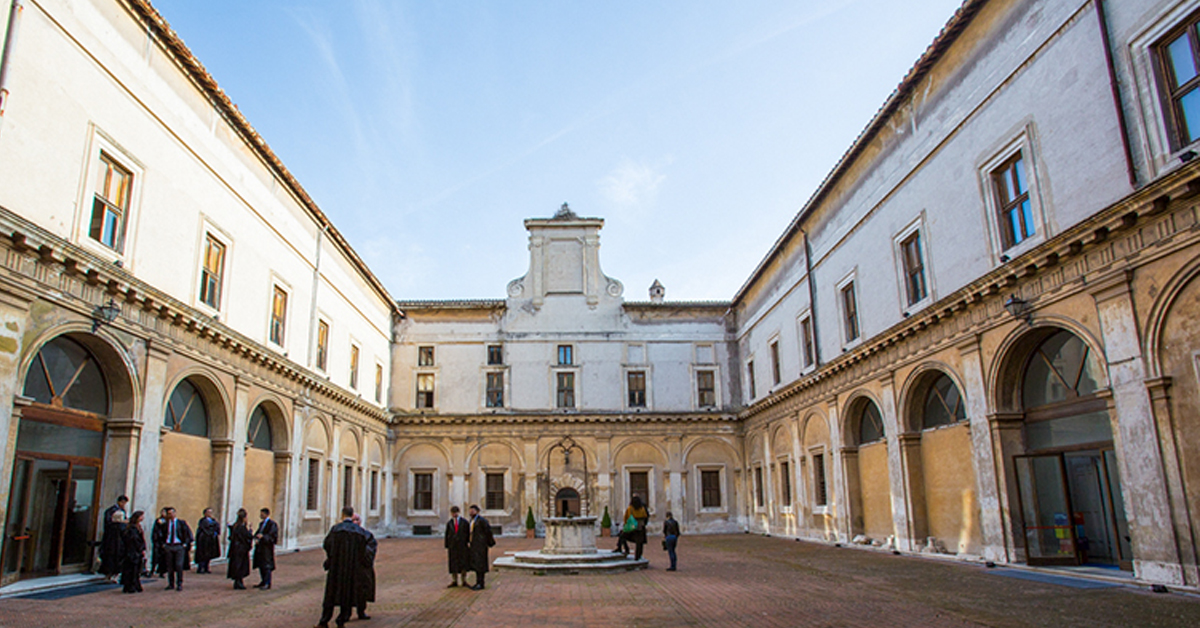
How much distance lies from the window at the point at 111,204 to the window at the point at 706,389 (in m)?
24.4

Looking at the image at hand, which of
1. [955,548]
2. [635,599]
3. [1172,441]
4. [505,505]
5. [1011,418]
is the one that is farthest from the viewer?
[505,505]

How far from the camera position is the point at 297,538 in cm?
2273

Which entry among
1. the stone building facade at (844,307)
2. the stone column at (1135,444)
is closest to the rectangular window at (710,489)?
the stone building facade at (844,307)

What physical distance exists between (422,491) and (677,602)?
79.0ft

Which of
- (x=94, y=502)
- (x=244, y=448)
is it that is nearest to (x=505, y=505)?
(x=244, y=448)

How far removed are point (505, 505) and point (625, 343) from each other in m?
8.79

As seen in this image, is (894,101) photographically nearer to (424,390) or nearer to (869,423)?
(869,423)

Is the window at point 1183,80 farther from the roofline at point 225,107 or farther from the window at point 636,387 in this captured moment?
the window at point 636,387

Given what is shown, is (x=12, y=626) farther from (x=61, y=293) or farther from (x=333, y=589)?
(x=61, y=293)

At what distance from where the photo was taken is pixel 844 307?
2283 cm

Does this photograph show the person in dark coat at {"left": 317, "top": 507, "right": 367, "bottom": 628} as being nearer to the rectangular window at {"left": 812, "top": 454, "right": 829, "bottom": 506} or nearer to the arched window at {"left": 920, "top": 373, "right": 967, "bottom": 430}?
the arched window at {"left": 920, "top": 373, "right": 967, "bottom": 430}

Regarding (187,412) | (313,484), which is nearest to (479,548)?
(187,412)

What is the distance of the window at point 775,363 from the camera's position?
2911 centimetres

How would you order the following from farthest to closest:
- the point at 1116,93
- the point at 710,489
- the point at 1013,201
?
the point at 710,489
the point at 1013,201
the point at 1116,93
